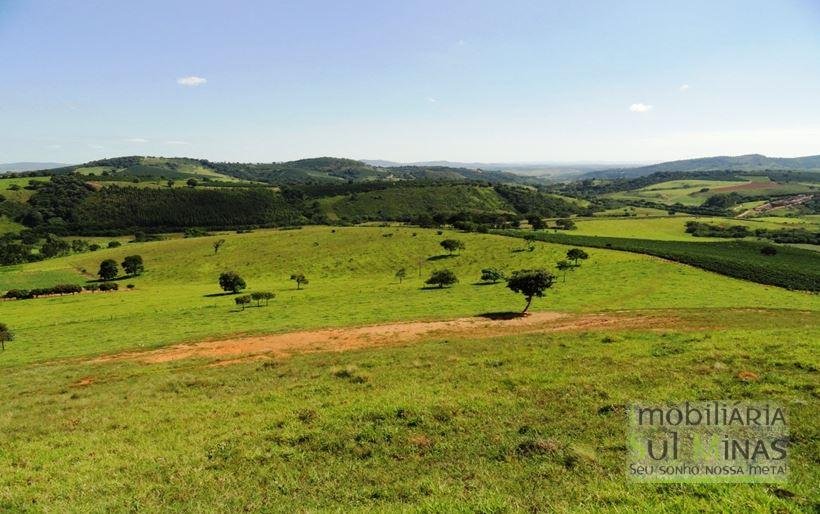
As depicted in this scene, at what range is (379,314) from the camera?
55.4 m

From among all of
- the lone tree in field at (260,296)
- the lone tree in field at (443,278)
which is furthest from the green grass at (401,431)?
the lone tree in field at (443,278)

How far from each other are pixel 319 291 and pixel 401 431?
67.5 meters

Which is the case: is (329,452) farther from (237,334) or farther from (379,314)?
(379,314)

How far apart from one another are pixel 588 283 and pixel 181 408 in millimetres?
67770

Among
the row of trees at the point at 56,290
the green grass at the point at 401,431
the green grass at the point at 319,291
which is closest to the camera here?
the green grass at the point at 401,431

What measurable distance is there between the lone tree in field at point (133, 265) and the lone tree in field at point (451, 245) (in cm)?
8057

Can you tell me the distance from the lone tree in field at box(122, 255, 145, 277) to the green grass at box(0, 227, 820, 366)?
4.76m

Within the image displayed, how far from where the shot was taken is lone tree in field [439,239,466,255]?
11044cm

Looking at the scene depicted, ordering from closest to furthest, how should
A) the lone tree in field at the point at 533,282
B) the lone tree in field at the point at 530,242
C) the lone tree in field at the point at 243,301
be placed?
the lone tree in field at the point at 533,282 < the lone tree in field at the point at 243,301 < the lone tree in field at the point at 530,242

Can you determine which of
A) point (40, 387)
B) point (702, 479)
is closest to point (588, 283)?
point (702, 479)

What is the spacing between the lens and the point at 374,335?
1646 inches

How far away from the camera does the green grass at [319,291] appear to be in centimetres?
5247

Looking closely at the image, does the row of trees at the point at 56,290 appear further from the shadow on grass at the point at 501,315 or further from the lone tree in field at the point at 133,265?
the shadow on grass at the point at 501,315

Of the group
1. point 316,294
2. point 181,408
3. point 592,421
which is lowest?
point 316,294
